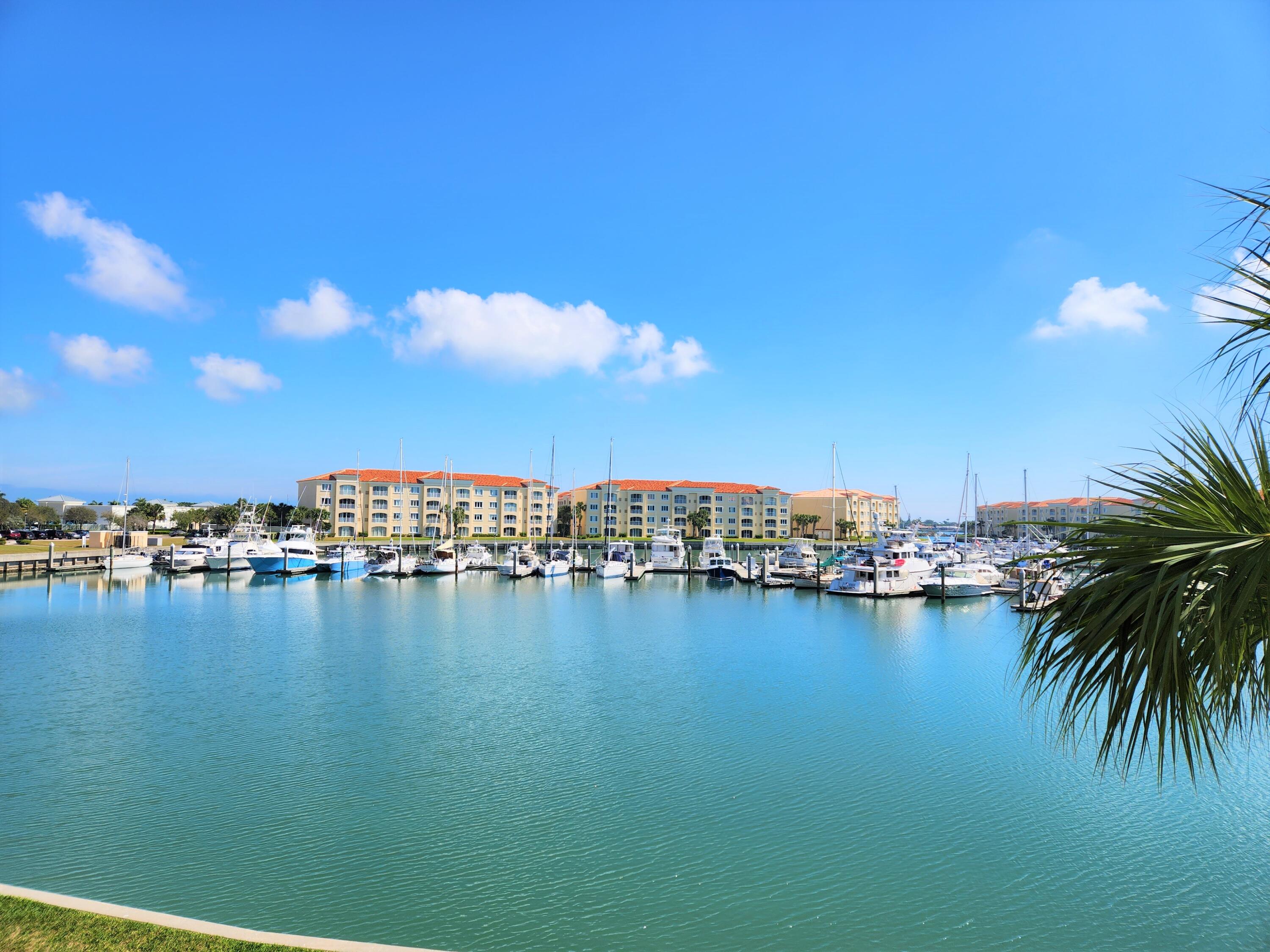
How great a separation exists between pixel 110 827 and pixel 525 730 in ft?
30.8

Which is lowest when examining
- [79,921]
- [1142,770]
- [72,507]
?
[1142,770]

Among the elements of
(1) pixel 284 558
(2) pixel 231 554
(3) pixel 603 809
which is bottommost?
(3) pixel 603 809

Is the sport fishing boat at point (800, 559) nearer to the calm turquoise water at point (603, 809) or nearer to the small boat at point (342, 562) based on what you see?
the small boat at point (342, 562)

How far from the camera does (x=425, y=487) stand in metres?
113

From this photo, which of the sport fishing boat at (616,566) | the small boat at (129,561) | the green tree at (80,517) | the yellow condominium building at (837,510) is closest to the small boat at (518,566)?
the sport fishing boat at (616,566)

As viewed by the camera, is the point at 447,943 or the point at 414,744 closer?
the point at 447,943

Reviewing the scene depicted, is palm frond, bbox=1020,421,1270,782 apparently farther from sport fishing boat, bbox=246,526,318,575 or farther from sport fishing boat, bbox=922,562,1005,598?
sport fishing boat, bbox=246,526,318,575

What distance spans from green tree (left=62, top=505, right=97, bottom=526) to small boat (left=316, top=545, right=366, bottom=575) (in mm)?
88073

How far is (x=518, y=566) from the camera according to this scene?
65562 mm

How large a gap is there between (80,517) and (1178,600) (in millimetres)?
160562

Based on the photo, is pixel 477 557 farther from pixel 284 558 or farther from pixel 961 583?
pixel 961 583

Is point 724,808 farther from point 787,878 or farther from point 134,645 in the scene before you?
point 134,645

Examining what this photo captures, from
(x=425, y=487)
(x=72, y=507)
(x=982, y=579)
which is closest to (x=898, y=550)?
(x=982, y=579)

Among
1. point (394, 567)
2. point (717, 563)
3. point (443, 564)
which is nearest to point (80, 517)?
point (394, 567)
